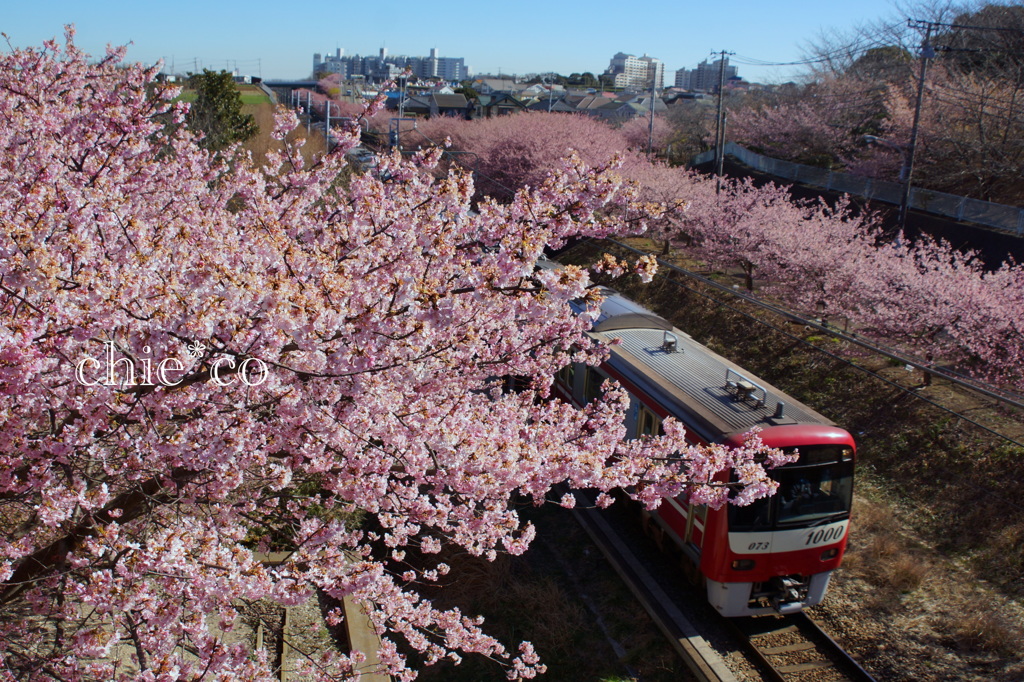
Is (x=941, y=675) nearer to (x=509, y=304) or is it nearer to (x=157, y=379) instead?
(x=509, y=304)

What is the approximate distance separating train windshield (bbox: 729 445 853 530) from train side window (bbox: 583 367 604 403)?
3337mm

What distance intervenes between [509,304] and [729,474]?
141 inches

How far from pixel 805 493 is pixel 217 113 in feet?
88.1

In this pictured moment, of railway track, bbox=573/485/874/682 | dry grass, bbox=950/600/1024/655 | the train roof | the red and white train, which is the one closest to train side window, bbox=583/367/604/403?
the train roof

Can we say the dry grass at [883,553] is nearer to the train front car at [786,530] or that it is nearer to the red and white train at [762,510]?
the red and white train at [762,510]

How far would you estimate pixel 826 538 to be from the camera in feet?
26.7

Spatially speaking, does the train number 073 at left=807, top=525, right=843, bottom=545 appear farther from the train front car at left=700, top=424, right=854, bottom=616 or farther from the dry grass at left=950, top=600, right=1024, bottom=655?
the dry grass at left=950, top=600, right=1024, bottom=655

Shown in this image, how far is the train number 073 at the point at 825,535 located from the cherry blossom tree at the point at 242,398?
2.21 metres

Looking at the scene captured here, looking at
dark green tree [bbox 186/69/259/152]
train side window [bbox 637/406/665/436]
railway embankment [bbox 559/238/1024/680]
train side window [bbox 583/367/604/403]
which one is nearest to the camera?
railway embankment [bbox 559/238/1024/680]

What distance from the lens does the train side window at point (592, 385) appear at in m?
10.8

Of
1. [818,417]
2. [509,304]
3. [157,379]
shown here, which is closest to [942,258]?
[818,417]

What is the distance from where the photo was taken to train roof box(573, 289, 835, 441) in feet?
26.2

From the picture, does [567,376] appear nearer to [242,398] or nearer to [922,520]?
[922,520]

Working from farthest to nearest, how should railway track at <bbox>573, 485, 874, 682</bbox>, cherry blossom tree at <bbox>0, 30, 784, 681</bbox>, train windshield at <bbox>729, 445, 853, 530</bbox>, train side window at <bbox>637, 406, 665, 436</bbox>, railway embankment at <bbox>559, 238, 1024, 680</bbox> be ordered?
train side window at <bbox>637, 406, 665, 436</bbox>, railway embankment at <bbox>559, 238, 1024, 680</bbox>, train windshield at <bbox>729, 445, 853, 530</bbox>, railway track at <bbox>573, 485, 874, 682</bbox>, cherry blossom tree at <bbox>0, 30, 784, 681</bbox>
